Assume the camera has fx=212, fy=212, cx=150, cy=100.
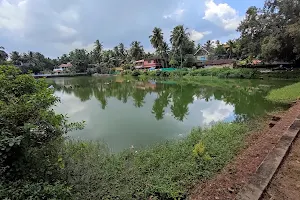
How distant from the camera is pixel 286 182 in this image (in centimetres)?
334

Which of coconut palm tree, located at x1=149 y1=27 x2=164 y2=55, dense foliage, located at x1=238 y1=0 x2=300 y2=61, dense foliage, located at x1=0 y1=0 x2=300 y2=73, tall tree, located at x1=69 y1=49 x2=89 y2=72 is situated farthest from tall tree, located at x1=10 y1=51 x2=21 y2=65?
dense foliage, located at x1=238 y1=0 x2=300 y2=61

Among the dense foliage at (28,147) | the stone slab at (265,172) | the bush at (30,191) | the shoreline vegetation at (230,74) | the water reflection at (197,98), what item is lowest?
the water reflection at (197,98)

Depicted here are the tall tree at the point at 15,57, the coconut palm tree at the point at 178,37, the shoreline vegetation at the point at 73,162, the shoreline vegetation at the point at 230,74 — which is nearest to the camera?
the shoreline vegetation at the point at 73,162

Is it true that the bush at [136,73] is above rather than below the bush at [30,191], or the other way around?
above

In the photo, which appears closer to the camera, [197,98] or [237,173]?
[237,173]

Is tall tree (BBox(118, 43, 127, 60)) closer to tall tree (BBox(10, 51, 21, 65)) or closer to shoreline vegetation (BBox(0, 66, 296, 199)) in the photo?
tall tree (BBox(10, 51, 21, 65))

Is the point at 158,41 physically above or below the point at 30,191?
above

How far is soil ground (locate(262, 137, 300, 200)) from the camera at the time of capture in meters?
3.01

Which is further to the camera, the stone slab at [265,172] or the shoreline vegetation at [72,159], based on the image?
the stone slab at [265,172]

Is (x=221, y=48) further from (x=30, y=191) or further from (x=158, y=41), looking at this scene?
(x=30, y=191)

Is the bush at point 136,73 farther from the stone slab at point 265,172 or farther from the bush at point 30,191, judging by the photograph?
the bush at point 30,191

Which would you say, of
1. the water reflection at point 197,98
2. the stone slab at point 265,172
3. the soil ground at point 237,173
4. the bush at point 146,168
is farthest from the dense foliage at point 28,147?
the water reflection at point 197,98

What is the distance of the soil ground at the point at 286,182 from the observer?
9.89ft

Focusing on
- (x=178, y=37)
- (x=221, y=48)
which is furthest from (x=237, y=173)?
(x=221, y=48)
